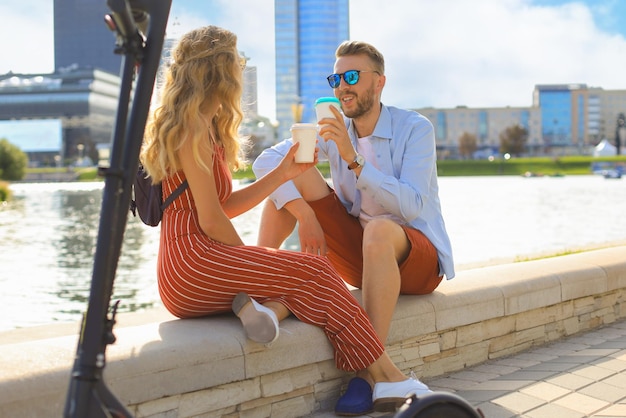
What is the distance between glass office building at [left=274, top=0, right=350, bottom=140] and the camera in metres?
96.2

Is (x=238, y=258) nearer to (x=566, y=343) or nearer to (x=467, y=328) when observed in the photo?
(x=467, y=328)

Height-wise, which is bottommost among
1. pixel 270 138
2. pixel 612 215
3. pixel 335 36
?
pixel 612 215

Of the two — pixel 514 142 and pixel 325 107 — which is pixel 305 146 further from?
pixel 514 142

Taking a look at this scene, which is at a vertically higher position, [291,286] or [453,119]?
[453,119]

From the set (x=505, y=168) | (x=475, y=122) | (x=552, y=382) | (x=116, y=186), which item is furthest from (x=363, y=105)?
(x=475, y=122)

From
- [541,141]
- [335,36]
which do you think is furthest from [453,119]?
[335,36]

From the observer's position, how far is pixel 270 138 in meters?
94.8

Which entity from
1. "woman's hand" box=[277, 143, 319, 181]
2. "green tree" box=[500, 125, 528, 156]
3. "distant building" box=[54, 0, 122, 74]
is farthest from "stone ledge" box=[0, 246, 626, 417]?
"distant building" box=[54, 0, 122, 74]

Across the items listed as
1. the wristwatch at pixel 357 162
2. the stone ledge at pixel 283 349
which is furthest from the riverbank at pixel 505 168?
the wristwatch at pixel 357 162

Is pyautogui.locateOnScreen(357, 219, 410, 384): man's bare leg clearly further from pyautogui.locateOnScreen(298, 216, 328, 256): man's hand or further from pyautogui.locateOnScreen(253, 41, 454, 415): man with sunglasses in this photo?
pyautogui.locateOnScreen(298, 216, 328, 256): man's hand

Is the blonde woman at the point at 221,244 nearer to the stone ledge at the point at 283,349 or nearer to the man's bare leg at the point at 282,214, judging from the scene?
the stone ledge at the point at 283,349

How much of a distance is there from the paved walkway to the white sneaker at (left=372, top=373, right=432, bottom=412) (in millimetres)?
46

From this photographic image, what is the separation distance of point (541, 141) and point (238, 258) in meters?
114

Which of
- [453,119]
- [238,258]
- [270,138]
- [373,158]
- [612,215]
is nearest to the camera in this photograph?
[238,258]
